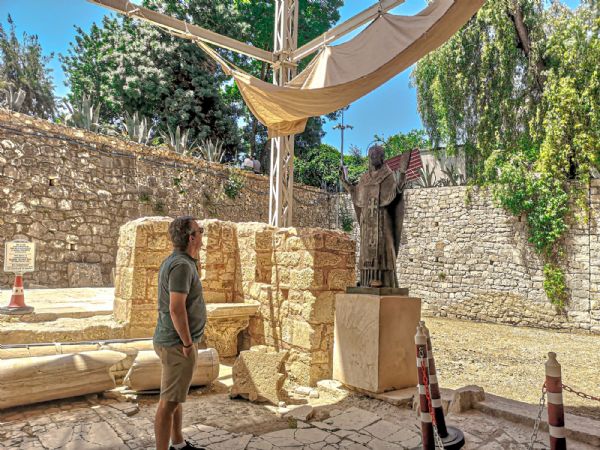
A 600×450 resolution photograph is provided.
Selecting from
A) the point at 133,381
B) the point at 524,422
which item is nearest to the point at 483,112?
the point at 524,422

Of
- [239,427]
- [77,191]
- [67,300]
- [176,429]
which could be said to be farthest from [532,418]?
[77,191]

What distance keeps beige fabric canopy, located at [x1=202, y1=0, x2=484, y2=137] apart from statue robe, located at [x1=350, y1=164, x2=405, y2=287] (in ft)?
3.09

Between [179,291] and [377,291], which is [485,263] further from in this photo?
[179,291]

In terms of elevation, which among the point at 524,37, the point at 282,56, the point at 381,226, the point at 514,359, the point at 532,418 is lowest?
the point at 514,359

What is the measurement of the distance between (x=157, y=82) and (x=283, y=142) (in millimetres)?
9546

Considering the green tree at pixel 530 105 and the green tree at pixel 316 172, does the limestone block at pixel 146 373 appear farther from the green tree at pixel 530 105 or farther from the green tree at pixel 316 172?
the green tree at pixel 316 172

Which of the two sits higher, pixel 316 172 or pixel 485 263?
pixel 316 172

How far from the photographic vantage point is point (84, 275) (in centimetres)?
826

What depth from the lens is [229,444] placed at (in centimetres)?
279

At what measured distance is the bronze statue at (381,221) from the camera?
3.87 metres

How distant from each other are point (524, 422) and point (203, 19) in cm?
1660

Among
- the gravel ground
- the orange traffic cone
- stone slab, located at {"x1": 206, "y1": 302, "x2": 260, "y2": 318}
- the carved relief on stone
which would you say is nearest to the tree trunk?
the gravel ground

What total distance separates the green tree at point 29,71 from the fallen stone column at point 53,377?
1694cm

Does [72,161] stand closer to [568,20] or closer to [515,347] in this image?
[515,347]
